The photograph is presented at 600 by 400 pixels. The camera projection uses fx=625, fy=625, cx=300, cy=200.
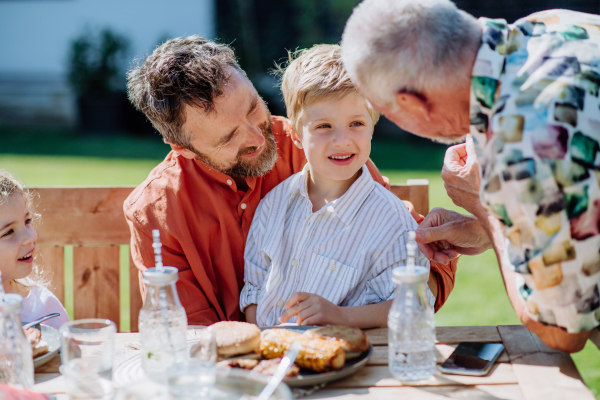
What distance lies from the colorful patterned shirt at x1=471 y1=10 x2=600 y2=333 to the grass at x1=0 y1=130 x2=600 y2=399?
1.89 meters

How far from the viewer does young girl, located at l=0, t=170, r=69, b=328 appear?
2260 mm

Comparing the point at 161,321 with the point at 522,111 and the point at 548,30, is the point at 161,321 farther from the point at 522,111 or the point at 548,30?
the point at 548,30

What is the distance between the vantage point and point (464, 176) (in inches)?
77.1

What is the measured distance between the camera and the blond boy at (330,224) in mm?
2236

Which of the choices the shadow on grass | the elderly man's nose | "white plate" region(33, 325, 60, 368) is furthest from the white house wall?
"white plate" region(33, 325, 60, 368)

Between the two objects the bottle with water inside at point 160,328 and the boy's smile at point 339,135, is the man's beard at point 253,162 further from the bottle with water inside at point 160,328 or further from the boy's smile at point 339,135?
the bottle with water inside at point 160,328

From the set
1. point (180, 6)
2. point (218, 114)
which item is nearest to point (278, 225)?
point (218, 114)

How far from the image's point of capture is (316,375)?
1508mm

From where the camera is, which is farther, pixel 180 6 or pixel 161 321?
pixel 180 6

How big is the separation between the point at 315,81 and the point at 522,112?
102 cm

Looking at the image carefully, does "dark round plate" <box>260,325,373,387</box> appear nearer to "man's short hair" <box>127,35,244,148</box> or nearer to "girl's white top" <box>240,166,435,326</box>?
"girl's white top" <box>240,166,435,326</box>

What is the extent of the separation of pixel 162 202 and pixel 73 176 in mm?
6086

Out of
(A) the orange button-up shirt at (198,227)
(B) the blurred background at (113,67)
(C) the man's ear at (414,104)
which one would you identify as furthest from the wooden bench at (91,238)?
(B) the blurred background at (113,67)

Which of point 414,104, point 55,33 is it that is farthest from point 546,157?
point 55,33
